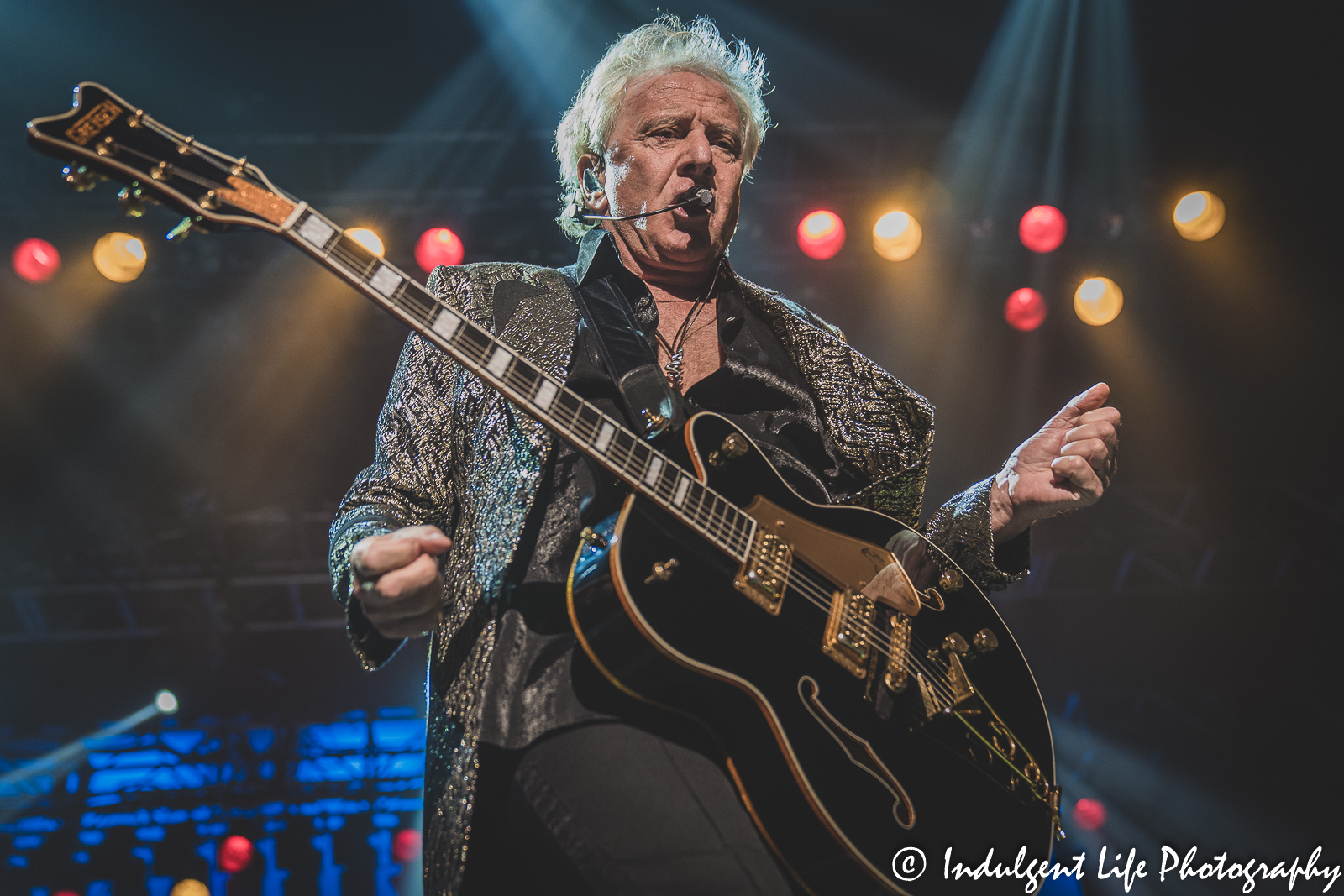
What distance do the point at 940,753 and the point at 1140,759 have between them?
26.7ft

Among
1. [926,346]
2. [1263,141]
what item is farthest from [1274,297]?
[926,346]

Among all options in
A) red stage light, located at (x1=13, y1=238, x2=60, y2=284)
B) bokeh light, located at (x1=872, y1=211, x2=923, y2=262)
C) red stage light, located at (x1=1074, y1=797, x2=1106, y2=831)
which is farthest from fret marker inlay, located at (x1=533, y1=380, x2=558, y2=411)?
red stage light, located at (x1=1074, y1=797, x2=1106, y2=831)

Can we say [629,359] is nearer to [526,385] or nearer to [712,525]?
[526,385]

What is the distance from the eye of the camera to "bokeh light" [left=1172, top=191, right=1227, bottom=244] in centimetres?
727

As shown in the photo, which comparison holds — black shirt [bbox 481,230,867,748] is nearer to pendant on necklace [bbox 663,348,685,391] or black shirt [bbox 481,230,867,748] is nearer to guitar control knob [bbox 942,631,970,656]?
pendant on necklace [bbox 663,348,685,391]

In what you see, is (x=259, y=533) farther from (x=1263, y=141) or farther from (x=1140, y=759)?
(x=1263, y=141)

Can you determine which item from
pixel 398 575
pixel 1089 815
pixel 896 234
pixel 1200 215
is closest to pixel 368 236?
pixel 896 234

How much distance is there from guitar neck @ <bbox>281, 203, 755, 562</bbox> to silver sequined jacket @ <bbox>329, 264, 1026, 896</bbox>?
18 centimetres

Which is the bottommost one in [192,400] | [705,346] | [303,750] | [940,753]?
[940,753]

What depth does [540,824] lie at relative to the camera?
59.5 inches

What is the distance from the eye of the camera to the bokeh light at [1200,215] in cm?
727

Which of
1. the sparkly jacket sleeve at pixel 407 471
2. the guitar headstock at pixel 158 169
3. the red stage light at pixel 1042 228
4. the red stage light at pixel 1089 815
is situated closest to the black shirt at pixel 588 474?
the sparkly jacket sleeve at pixel 407 471

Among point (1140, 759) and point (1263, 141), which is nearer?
point (1263, 141)

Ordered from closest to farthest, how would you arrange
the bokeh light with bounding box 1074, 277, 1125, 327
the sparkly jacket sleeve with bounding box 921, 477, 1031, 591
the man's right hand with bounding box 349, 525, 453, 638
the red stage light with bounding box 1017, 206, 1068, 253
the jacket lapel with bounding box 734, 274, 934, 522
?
1. the man's right hand with bounding box 349, 525, 453, 638
2. the sparkly jacket sleeve with bounding box 921, 477, 1031, 591
3. the jacket lapel with bounding box 734, 274, 934, 522
4. the red stage light with bounding box 1017, 206, 1068, 253
5. the bokeh light with bounding box 1074, 277, 1125, 327
